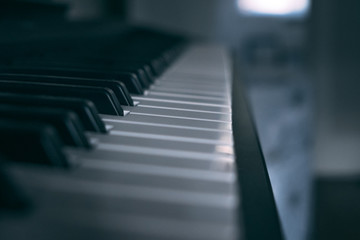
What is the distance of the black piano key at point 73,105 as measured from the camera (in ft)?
1.46

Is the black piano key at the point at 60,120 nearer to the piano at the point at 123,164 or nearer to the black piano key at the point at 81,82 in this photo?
the piano at the point at 123,164

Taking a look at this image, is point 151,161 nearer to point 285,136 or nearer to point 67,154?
point 67,154

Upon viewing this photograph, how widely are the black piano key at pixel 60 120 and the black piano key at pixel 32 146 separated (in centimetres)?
4

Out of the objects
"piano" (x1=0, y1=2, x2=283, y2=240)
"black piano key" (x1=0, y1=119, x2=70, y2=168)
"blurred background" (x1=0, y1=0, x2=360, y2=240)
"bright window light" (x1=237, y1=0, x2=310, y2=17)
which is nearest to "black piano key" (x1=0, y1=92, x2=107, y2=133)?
"piano" (x1=0, y1=2, x2=283, y2=240)

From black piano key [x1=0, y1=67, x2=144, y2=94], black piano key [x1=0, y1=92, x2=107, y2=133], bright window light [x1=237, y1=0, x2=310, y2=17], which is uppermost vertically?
black piano key [x1=0, y1=92, x2=107, y2=133]

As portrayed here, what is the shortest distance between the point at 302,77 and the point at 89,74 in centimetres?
261

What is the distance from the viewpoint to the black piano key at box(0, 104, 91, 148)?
1.26 feet

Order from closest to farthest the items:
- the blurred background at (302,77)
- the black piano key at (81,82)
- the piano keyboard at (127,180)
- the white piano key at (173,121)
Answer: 1. the piano keyboard at (127,180)
2. the white piano key at (173,121)
3. the black piano key at (81,82)
4. the blurred background at (302,77)

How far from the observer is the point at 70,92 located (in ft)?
1.76

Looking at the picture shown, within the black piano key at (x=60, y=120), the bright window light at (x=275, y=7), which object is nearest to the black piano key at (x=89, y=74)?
the black piano key at (x=60, y=120)

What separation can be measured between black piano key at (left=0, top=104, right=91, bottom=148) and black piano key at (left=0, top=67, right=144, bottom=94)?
0.91 feet

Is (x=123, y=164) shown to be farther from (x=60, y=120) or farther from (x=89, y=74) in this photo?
(x=89, y=74)

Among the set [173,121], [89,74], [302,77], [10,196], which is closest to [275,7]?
[302,77]

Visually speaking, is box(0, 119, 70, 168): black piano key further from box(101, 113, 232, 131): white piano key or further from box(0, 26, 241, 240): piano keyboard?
box(101, 113, 232, 131): white piano key
